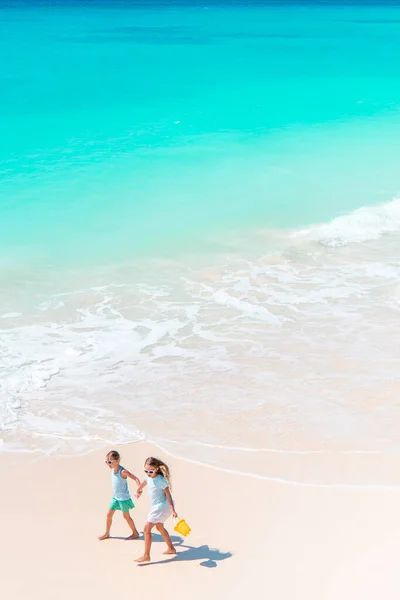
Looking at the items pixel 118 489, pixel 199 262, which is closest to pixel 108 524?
pixel 118 489

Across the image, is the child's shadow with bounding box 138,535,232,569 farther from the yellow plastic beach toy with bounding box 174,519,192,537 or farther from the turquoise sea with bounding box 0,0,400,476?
the turquoise sea with bounding box 0,0,400,476

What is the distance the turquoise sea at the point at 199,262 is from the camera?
9734 mm

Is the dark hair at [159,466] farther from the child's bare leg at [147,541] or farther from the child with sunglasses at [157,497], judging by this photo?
the child's bare leg at [147,541]

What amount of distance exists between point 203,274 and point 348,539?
837 centimetres

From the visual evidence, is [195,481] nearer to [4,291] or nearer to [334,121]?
[4,291]

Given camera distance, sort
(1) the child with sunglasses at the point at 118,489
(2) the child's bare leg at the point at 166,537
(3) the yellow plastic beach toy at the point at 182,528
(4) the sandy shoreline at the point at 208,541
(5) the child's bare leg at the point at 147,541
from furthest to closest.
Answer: (1) the child with sunglasses at the point at 118,489 < (2) the child's bare leg at the point at 166,537 < (5) the child's bare leg at the point at 147,541 < (3) the yellow plastic beach toy at the point at 182,528 < (4) the sandy shoreline at the point at 208,541

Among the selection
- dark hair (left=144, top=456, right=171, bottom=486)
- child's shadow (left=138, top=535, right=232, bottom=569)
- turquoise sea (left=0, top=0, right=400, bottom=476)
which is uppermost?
turquoise sea (left=0, top=0, right=400, bottom=476)

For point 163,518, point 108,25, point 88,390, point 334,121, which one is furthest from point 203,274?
point 108,25

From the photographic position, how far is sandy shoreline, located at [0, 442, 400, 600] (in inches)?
253

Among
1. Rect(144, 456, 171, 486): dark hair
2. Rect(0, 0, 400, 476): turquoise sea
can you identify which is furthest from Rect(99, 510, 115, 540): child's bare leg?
Rect(0, 0, 400, 476): turquoise sea

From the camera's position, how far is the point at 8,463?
8469mm

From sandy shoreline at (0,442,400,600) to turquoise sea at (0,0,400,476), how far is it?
78cm

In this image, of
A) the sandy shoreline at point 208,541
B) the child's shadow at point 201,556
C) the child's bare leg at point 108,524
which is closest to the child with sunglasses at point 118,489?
the child's bare leg at point 108,524

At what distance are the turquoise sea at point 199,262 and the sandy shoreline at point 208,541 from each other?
2.56 feet
